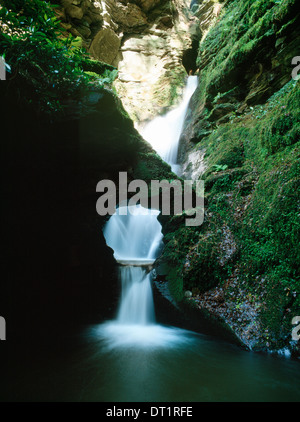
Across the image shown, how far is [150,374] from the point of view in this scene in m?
3.69

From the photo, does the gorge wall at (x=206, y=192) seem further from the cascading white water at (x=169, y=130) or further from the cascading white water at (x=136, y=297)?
the cascading white water at (x=169, y=130)

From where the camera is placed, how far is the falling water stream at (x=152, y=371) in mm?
3076

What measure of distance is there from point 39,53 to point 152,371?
20.8ft

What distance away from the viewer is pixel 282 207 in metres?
4.58

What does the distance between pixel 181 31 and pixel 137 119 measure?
1124 centimetres

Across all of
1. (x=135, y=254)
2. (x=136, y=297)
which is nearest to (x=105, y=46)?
(x=135, y=254)

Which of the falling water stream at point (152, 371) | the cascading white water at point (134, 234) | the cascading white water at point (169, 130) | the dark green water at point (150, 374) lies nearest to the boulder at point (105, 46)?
the cascading white water at point (169, 130)

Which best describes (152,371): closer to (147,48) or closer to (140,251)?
(140,251)

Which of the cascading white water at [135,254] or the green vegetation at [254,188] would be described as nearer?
the green vegetation at [254,188]

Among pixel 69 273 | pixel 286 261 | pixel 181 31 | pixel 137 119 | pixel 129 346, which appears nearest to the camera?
pixel 286 261

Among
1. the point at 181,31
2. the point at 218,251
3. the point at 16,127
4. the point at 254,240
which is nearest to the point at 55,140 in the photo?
the point at 16,127

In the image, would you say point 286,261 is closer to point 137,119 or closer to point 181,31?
point 137,119

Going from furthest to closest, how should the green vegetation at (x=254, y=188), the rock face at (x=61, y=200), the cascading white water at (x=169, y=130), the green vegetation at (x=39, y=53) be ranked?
the cascading white water at (x=169, y=130) < the rock face at (x=61, y=200) < the green vegetation at (x=254, y=188) < the green vegetation at (x=39, y=53)

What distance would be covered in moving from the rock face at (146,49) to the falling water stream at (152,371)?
16.2m
